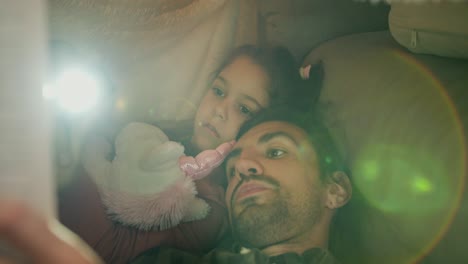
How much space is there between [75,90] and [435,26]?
227 cm

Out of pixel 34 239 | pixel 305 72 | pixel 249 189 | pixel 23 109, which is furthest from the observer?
pixel 305 72

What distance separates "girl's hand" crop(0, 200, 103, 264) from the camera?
2.03 feet

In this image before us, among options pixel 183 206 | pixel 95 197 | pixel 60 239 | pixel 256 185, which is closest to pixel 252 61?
pixel 256 185

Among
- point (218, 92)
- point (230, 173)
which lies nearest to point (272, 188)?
point (230, 173)

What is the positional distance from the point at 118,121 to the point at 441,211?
206 cm

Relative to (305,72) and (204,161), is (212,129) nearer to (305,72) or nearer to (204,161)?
(204,161)

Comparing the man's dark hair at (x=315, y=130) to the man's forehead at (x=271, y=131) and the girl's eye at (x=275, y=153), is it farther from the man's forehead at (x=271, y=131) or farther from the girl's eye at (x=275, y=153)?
the girl's eye at (x=275, y=153)

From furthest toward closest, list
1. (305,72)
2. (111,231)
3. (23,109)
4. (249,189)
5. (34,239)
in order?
(305,72) → (249,189) → (111,231) → (23,109) → (34,239)

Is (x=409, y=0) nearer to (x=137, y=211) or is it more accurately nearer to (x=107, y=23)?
(x=107, y=23)

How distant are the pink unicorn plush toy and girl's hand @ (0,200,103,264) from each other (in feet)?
8.23

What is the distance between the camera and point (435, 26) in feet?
10.4

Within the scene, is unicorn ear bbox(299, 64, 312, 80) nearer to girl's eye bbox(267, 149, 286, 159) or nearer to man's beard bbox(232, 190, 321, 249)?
girl's eye bbox(267, 149, 286, 159)

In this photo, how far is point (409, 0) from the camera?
3238 millimetres

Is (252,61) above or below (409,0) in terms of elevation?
below
